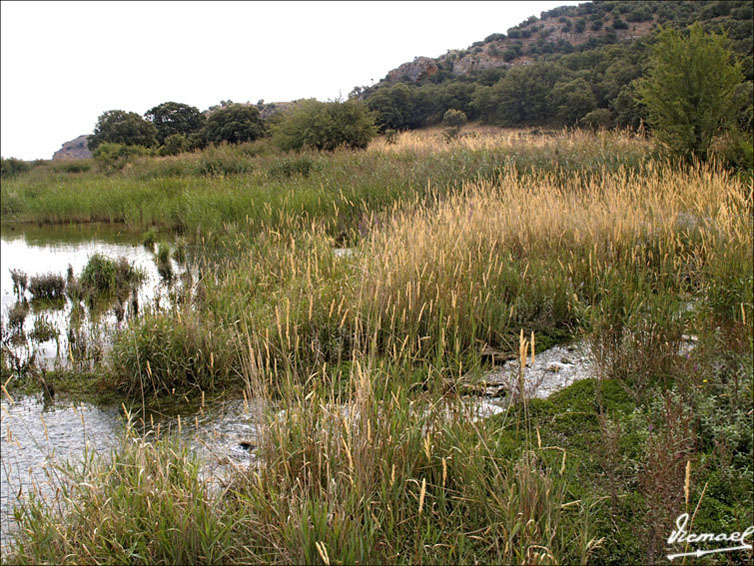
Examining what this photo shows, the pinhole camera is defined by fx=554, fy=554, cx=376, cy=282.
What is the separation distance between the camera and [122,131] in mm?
32094

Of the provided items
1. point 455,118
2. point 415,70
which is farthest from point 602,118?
point 415,70

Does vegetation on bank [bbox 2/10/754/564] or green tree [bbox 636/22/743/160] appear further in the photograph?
green tree [bbox 636/22/743/160]

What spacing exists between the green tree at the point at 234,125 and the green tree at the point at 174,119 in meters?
2.13

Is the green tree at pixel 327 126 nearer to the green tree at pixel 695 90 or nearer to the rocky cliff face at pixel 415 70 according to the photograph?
the green tree at pixel 695 90

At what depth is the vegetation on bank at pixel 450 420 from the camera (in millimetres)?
1902

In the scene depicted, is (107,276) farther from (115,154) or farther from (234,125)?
(115,154)

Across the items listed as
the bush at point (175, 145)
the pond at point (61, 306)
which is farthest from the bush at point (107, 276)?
the bush at point (175, 145)

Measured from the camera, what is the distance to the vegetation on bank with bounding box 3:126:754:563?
1.90m

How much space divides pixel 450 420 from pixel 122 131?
34499 mm

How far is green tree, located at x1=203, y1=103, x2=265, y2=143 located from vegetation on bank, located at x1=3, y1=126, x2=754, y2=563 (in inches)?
932

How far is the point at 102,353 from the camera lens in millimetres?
4547

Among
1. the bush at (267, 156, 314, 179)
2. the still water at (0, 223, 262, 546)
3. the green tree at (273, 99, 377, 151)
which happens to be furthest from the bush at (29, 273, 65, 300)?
the green tree at (273, 99, 377, 151)

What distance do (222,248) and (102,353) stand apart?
406 centimetres

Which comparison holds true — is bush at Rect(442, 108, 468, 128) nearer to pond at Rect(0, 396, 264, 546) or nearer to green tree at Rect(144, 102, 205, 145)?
green tree at Rect(144, 102, 205, 145)
